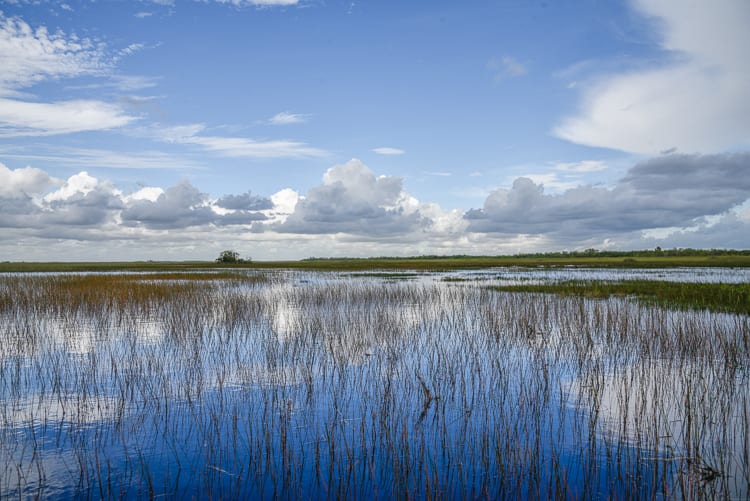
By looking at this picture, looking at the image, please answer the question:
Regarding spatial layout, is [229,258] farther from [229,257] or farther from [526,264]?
[526,264]

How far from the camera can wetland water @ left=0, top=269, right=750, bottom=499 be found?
5.62 metres

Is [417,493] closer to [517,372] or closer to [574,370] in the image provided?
[517,372]

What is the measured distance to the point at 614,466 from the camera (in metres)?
6.01

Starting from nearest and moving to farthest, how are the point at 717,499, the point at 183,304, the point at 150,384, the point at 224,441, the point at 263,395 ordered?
the point at 717,499 < the point at 224,441 < the point at 263,395 < the point at 150,384 < the point at 183,304

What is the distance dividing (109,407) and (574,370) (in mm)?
8932

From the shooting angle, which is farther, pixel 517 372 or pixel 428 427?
pixel 517 372

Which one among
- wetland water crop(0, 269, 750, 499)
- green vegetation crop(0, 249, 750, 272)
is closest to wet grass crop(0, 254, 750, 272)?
green vegetation crop(0, 249, 750, 272)

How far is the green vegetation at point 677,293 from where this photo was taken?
18.6 meters

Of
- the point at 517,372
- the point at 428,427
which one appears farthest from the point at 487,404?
the point at 517,372

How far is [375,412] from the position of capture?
25.0 ft

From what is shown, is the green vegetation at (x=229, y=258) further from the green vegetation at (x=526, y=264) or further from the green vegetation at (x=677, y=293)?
the green vegetation at (x=677, y=293)

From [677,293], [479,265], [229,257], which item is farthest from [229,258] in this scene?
[677,293]

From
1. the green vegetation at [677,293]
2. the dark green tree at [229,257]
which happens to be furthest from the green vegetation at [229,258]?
the green vegetation at [677,293]

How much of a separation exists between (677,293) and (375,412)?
20.6m
